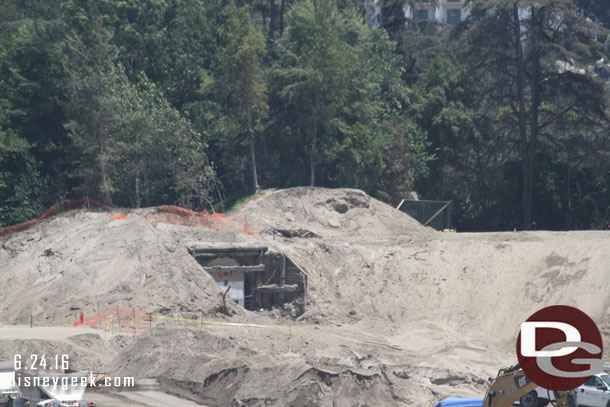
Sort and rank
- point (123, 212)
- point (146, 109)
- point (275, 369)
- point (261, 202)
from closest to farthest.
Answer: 1. point (275, 369)
2. point (123, 212)
3. point (261, 202)
4. point (146, 109)

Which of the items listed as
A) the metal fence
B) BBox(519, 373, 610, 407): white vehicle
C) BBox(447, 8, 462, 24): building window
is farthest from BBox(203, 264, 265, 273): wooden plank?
BBox(447, 8, 462, 24): building window

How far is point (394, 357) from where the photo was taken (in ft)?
99.4

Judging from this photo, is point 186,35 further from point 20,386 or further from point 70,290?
point 20,386

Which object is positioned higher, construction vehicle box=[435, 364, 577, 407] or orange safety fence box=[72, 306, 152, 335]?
construction vehicle box=[435, 364, 577, 407]

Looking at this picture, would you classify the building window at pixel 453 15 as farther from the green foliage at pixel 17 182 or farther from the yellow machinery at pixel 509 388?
the yellow machinery at pixel 509 388

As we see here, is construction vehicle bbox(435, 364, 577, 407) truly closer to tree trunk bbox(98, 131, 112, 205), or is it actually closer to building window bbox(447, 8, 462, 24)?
tree trunk bbox(98, 131, 112, 205)

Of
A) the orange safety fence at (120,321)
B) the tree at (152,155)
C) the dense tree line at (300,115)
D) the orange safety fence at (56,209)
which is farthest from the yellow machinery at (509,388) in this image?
the tree at (152,155)

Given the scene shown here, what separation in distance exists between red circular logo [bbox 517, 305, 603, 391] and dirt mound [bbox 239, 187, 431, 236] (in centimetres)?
3019

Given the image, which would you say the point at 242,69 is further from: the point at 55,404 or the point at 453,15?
the point at 453,15

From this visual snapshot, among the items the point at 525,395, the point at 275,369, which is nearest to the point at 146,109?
the point at 275,369

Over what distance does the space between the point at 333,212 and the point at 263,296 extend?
9920 mm

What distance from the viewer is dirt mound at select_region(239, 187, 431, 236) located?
44656mm

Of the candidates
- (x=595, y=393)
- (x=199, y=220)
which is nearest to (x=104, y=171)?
(x=199, y=220)

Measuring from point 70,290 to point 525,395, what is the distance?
2065 centimetres
